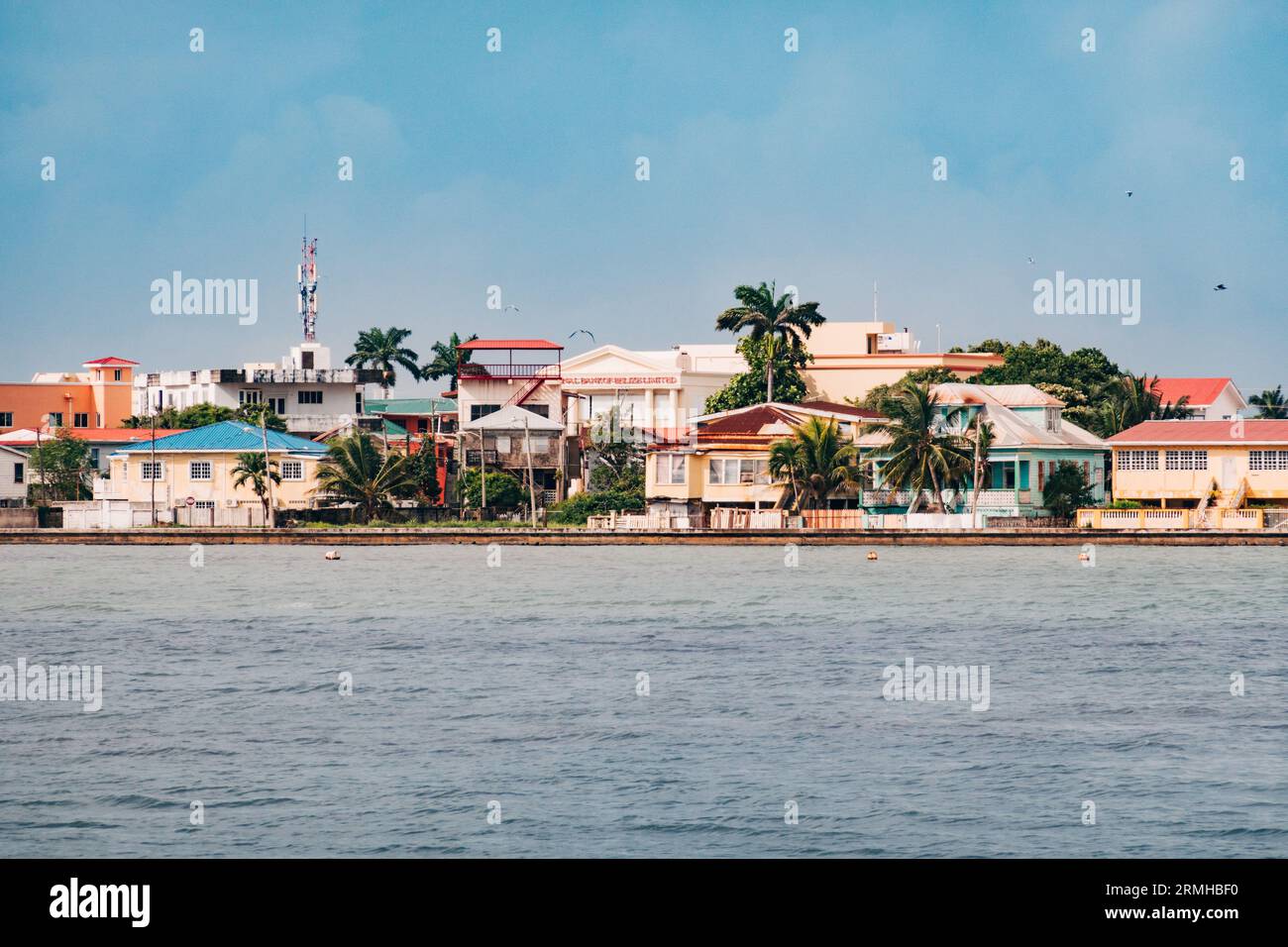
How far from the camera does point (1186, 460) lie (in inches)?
2972

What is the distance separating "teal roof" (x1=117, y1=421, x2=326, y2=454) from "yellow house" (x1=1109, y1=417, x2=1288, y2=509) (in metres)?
40.5

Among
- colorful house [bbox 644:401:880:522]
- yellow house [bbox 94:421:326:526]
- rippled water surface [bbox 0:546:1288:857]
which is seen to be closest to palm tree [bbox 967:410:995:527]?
colorful house [bbox 644:401:880:522]

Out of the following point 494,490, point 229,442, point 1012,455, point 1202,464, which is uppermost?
point 229,442

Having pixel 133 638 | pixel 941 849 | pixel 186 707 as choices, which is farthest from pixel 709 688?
pixel 133 638

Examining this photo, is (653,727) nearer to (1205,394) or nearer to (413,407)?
(413,407)

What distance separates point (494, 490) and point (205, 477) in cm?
1517

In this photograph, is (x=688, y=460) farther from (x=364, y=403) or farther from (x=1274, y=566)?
(x=364, y=403)

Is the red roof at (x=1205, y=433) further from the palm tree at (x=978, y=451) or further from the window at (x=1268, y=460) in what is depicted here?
the palm tree at (x=978, y=451)

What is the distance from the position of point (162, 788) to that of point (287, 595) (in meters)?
32.3

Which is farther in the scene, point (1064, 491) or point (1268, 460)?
point (1064, 491)

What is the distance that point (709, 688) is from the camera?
29156mm

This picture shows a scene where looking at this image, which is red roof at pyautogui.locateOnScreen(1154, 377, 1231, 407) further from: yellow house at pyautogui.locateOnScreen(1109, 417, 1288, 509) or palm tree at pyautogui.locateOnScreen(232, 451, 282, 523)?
palm tree at pyautogui.locateOnScreen(232, 451, 282, 523)

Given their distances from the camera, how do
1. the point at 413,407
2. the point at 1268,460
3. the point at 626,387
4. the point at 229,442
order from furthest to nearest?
the point at 413,407
the point at 626,387
the point at 229,442
the point at 1268,460

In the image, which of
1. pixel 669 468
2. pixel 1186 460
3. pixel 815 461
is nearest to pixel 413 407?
pixel 669 468
